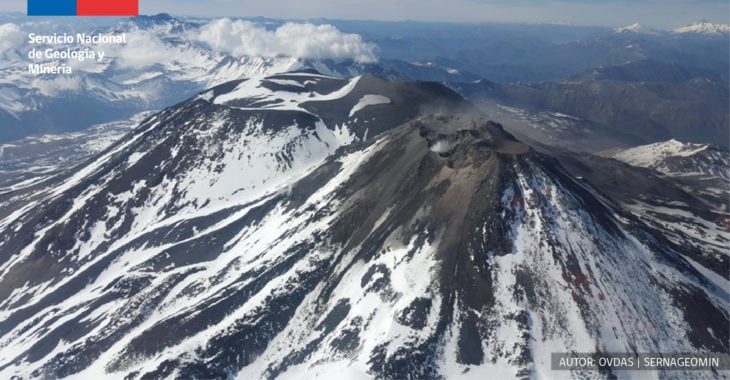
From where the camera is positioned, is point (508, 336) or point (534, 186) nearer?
point (508, 336)

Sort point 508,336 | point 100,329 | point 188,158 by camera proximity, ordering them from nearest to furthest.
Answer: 1. point 508,336
2. point 100,329
3. point 188,158

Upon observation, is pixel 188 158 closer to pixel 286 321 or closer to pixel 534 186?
pixel 286 321

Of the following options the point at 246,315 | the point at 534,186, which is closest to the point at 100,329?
the point at 246,315

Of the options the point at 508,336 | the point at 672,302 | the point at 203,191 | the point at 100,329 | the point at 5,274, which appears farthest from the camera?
the point at 203,191

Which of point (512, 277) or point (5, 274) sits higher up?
point (512, 277)
